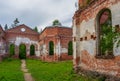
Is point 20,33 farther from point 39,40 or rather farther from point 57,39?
point 57,39

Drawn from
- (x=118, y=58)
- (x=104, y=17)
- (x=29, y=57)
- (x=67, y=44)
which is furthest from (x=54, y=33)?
(x=118, y=58)

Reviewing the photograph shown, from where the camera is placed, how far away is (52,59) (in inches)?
1206

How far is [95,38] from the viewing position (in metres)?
12.4

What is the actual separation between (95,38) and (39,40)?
24.9m

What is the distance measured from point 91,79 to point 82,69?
199cm

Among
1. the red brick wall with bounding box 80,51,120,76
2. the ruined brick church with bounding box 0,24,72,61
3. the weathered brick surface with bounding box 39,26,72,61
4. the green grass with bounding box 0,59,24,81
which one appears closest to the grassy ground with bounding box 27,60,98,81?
the red brick wall with bounding box 80,51,120,76

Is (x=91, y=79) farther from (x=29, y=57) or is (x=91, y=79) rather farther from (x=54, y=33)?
(x=29, y=57)

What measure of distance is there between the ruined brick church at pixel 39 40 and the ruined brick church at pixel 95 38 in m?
15.1

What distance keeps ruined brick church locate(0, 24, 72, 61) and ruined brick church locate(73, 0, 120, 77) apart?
15.1 metres

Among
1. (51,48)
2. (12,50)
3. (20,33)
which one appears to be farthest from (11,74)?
(20,33)

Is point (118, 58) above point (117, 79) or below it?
above

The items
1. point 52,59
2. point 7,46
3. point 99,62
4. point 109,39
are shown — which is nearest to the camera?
point 109,39

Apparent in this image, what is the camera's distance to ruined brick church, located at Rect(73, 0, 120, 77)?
10312mm

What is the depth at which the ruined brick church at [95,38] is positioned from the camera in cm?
1031
